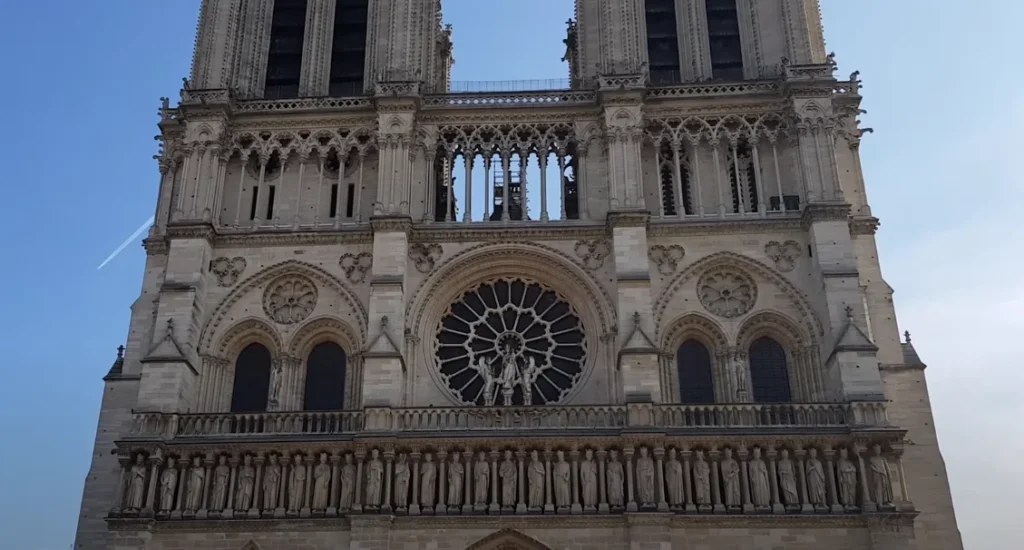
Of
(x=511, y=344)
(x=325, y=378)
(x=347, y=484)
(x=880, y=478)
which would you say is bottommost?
(x=880, y=478)

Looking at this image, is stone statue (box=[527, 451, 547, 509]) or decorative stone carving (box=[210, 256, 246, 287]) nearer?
stone statue (box=[527, 451, 547, 509])

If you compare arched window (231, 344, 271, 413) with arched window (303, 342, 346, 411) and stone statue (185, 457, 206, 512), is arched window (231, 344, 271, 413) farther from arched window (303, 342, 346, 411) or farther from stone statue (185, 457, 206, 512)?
stone statue (185, 457, 206, 512)

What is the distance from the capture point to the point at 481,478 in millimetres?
22750

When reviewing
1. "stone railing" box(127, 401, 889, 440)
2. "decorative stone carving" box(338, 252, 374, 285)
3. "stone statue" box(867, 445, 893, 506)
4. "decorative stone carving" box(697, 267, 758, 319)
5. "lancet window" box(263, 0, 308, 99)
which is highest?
"lancet window" box(263, 0, 308, 99)

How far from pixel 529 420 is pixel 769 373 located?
6325mm

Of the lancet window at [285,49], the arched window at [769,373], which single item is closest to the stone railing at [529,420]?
the arched window at [769,373]

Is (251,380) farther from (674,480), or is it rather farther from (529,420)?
(674,480)

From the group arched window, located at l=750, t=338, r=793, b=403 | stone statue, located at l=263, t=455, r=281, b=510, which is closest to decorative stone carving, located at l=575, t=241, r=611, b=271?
arched window, located at l=750, t=338, r=793, b=403

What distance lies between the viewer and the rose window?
25375 millimetres

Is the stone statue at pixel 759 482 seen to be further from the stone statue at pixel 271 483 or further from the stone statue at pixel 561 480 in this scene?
the stone statue at pixel 271 483

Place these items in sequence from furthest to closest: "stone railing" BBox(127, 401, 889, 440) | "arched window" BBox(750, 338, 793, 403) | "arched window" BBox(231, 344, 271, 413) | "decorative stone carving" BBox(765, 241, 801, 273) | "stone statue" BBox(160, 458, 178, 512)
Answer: "decorative stone carving" BBox(765, 241, 801, 273) < "arched window" BBox(231, 344, 271, 413) < "arched window" BBox(750, 338, 793, 403) < "stone railing" BBox(127, 401, 889, 440) < "stone statue" BBox(160, 458, 178, 512)

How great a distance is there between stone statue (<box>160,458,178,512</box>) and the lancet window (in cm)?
1164

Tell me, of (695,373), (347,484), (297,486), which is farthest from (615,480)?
(297,486)

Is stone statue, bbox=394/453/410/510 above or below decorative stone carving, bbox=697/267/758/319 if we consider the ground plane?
below
